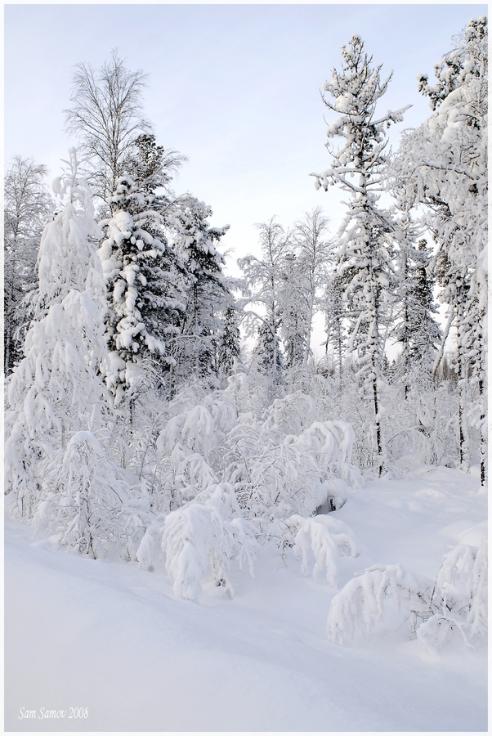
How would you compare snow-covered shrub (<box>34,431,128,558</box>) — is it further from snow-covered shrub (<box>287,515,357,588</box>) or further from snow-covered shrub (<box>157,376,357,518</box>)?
snow-covered shrub (<box>287,515,357,588</box>)

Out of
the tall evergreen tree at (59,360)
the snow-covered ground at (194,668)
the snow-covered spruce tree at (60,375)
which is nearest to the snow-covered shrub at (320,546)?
the snow-covered ground at (194,668)

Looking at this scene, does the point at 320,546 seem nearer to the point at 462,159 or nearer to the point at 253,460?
the point at 253,460

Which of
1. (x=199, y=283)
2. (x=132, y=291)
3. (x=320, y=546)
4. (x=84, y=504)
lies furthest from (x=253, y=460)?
(x=199, y=283)

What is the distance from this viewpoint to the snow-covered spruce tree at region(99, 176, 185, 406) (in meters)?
12.4

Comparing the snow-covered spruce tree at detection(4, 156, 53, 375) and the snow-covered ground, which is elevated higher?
the snow-covered spruce tree at detection(4, 156, 53, 375)

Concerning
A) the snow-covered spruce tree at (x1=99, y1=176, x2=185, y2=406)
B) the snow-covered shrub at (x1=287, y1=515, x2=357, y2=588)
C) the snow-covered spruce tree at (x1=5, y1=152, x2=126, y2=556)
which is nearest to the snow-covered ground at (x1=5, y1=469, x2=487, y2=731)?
the snow-covered shrub at (x1=287, y1=515, x2=357, y2=588)

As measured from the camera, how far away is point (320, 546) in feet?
19.4

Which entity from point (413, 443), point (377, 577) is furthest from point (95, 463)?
point (413, 443)

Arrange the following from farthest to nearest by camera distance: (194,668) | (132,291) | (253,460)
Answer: (132,291) → (253,460) → (194,668)

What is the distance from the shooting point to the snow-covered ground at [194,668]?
102 inches

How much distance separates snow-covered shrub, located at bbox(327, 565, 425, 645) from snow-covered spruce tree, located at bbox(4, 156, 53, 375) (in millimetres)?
19474

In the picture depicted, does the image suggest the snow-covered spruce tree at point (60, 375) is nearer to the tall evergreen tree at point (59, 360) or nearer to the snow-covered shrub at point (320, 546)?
the tall evergreen tree at point (59, 360)

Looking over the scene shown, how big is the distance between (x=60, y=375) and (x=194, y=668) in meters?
6.32

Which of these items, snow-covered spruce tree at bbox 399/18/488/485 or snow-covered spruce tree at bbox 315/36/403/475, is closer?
snow-covered spruce tree at bbox 399/18/488/485
